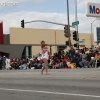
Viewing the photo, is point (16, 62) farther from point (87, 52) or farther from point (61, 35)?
point (61, 35)

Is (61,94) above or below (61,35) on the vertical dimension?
below

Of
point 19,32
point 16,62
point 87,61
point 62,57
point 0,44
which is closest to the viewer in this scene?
point 87,61

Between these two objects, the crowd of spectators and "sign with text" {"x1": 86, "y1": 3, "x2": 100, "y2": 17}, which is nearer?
the crowd of spectators

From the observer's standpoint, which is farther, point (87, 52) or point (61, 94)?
point (87, 52)

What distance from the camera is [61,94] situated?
1011 cm

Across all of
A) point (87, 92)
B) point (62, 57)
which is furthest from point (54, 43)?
point (87, 92)

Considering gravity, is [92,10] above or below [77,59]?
above

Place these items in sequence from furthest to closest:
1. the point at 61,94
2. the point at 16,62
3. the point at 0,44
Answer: the point at 0,44, the point at 16,62, the point at 61,94

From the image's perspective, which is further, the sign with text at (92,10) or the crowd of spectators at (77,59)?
the sign with text at (92,10)

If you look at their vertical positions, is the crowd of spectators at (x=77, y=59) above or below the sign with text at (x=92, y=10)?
below

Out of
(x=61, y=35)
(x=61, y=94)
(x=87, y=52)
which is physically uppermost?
(x=61, y=35)

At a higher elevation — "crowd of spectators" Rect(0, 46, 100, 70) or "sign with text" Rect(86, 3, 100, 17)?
"sign with text" Rect(86, 3, 100, 17)

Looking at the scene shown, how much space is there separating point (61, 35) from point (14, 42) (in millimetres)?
12688

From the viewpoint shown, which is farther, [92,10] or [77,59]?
[92,10]
